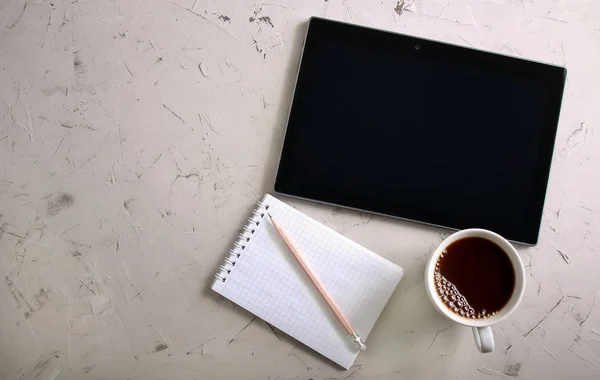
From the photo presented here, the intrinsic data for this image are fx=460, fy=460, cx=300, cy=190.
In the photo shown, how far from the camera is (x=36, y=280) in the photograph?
0.55m

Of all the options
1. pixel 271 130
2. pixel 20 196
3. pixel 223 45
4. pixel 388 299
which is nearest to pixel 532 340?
pixel 388 299

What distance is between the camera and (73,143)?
22.0 inches

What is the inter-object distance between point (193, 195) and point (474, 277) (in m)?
0.34

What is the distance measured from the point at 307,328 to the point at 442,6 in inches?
16.8

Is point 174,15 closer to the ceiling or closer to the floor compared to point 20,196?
closer to the ceiling

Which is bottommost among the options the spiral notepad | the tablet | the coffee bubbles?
the spiral notepad

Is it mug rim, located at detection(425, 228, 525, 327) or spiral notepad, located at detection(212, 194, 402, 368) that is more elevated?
mug rim, located at detection(425, 228, 525, 327)

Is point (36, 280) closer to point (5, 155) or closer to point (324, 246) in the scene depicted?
point (5, 155)

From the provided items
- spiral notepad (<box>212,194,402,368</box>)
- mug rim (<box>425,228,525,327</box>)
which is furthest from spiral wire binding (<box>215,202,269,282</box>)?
mug rim (<box>425,228,525,327</box>)

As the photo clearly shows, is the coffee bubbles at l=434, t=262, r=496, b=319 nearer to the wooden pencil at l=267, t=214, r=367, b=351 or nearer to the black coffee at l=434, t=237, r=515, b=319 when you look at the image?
the black coffee at l=434, t=237, r=515, b=319

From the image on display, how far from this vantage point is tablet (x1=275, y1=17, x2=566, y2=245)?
54 cm

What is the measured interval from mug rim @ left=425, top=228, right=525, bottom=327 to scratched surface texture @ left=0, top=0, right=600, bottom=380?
0.06m

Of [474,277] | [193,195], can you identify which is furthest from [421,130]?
[193,195]

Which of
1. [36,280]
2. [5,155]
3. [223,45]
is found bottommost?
[36,280]
